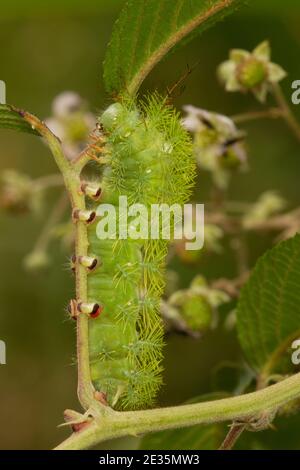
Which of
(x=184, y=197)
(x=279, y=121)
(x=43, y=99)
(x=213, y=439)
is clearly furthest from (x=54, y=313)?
(x=184, y=197)

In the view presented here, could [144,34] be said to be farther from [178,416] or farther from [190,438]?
[190,438]

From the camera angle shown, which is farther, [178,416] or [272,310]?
[272,310]

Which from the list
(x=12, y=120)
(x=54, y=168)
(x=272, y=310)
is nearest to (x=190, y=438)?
(x=272, y=310)

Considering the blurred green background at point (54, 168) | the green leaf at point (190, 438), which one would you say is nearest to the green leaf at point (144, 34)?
the green leaf at point (190, 438)

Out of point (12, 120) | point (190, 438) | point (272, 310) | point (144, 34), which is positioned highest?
point (144, 34)

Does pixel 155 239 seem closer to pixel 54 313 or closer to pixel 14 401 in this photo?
pixel 54 313

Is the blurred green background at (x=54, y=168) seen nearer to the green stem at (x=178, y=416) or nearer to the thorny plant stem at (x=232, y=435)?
the thorny plant stem at (x=232, y=435)
